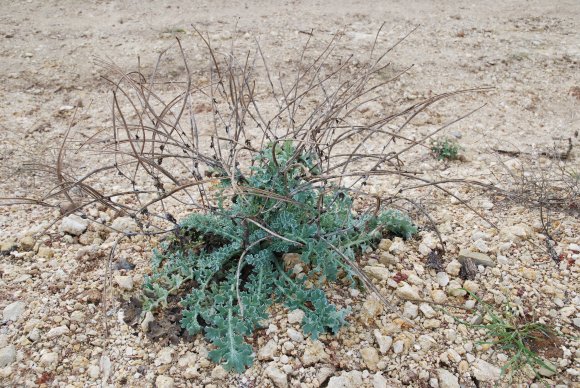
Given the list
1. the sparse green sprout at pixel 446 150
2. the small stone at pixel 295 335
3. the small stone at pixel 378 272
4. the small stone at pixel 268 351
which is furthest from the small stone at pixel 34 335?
the sparse green sprout at pixel 446 150

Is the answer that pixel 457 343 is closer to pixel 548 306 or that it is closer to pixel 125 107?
pixel 548 306

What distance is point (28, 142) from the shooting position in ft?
12.5

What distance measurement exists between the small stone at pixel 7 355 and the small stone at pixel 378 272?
154 centimetres

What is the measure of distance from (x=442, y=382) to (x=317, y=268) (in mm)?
671

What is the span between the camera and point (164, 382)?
198 cm

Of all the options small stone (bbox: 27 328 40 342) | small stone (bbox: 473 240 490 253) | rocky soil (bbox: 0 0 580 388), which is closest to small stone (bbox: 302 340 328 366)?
rocky soil (bbox: 0 0 580 388)

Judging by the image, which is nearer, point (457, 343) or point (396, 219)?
point (457, 343)

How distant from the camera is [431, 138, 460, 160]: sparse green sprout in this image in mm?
3482

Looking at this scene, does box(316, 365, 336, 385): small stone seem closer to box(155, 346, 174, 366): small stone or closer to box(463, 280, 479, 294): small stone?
box(155, 346, 174, 366): small stone

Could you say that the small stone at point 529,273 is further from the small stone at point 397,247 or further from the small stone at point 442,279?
the small stone at point 397,247

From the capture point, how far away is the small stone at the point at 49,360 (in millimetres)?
2035

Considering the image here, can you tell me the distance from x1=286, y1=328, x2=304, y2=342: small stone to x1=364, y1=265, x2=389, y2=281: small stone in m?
0.47

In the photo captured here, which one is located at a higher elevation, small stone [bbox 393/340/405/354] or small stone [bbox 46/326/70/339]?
→ small stone [bbox 393/340/405/354]

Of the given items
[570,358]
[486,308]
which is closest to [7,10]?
[486,308]
